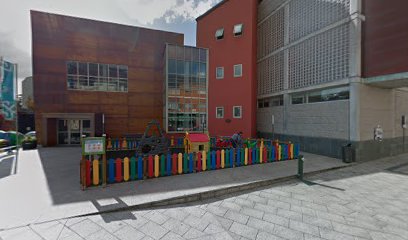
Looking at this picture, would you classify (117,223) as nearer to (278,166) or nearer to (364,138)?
(278,166)

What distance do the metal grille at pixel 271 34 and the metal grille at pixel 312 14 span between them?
39.6 inches

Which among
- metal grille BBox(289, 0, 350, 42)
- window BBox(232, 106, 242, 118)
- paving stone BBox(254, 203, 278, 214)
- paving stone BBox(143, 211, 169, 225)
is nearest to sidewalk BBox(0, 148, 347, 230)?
paving stone BBox(143, 211, 169, 225)

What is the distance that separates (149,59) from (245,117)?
1179cm

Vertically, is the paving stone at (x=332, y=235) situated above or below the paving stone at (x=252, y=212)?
above

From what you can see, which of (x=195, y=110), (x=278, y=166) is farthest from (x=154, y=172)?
(x=195, y=110)

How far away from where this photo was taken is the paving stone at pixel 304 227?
3775 mm

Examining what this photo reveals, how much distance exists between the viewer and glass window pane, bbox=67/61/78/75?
54.9 feet

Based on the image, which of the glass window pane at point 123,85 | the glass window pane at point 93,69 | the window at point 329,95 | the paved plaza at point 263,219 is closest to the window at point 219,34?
the window at point 329,95

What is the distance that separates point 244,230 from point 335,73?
36.4ft

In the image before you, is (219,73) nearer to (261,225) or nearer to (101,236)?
(261,225)

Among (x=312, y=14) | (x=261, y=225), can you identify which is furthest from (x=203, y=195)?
(x=312, y=14)

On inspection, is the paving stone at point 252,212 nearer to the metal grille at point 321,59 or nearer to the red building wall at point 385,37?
the metal grille at point 321,59

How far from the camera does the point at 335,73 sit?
1073cm

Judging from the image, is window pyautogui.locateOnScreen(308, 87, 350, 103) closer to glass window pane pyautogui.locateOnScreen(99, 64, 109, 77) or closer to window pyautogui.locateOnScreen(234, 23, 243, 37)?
window pyautogui.locateOnScreen(234, 23, 243, 37)
